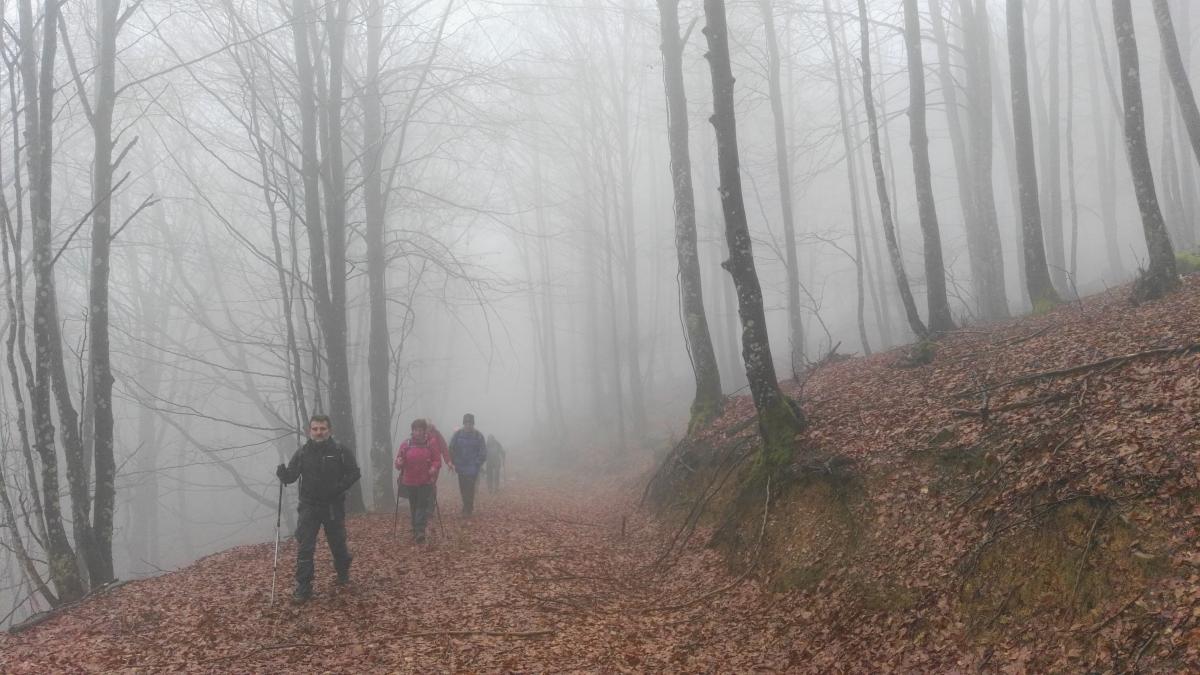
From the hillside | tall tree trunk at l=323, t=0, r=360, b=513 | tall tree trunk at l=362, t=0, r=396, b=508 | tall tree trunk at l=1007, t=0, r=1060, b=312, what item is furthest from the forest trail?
tall tree trunk at l=1007, t=0, r=1060, b=312

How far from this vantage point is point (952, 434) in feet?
21.5

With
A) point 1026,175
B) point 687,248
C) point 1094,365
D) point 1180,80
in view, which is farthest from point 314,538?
point 1180,80

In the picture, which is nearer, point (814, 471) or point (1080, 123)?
point (814, 471)

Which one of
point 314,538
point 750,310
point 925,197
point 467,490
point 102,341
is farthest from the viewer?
→ point 467,490

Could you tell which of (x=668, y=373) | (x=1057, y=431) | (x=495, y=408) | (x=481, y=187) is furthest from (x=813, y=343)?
(x=495, y=408)

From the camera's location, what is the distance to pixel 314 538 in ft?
24.7

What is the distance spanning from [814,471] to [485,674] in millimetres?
3816

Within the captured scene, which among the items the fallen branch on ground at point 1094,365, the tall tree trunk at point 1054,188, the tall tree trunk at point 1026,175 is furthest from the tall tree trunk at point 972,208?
the fallen branch on ground at point 1094,365

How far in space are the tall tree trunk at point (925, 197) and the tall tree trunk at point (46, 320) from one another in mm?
11665

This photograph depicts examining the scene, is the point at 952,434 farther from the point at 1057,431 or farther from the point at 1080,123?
the point at 1080,123

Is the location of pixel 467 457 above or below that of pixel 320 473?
below

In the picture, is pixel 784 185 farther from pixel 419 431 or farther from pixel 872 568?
pixel 872 568

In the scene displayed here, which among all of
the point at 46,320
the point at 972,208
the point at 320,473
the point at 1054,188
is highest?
the point at 1054,188

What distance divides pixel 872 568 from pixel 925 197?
7739mm
